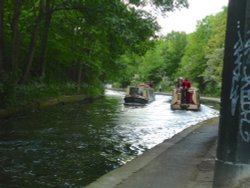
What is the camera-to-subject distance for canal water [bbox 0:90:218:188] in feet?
29.4

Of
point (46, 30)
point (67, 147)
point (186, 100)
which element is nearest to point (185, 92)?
point (186, 100)

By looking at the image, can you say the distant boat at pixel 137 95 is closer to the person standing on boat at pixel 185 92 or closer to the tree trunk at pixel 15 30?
the person standing on boat at pixel 185 92

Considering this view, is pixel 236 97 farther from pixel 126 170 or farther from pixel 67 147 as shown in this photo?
pixel 67 147

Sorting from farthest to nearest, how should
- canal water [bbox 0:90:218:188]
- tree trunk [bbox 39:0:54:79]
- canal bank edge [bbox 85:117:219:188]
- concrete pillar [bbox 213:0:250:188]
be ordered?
tree trunk [bbox 39:0:54:79] → canal water [bbox 0:90:218:188] → canal bank edge [bbox 85:117:219:188] → concrete pillar [bbox 213:0:250:188]

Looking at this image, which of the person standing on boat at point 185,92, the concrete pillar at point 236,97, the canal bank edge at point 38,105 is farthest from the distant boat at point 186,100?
the concrete pillar at point 236,97

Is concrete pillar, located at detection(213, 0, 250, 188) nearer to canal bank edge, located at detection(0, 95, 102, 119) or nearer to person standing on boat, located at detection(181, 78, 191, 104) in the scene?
canal bank edge, located at detection(0, 95, 102, 119)

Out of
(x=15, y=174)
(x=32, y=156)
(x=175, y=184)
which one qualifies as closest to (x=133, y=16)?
(x=32, y=156)

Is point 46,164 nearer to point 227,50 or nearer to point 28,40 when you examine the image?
point 227,50

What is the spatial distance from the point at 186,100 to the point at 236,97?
2504 cm

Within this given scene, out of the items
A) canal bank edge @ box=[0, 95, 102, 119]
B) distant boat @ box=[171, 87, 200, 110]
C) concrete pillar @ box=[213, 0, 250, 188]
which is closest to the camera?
concrete pillar @ box=[213, 0, 250, 188]

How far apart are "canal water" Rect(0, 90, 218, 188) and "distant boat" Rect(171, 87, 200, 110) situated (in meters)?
9.43

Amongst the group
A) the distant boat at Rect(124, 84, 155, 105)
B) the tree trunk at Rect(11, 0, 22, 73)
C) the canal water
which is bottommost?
the canal water

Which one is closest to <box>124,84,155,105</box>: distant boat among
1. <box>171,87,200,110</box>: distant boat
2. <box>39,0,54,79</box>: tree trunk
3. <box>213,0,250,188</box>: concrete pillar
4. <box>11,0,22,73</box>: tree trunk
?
<box>171,87,200,110</box>: distant boat

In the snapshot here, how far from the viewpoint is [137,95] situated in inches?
1465
